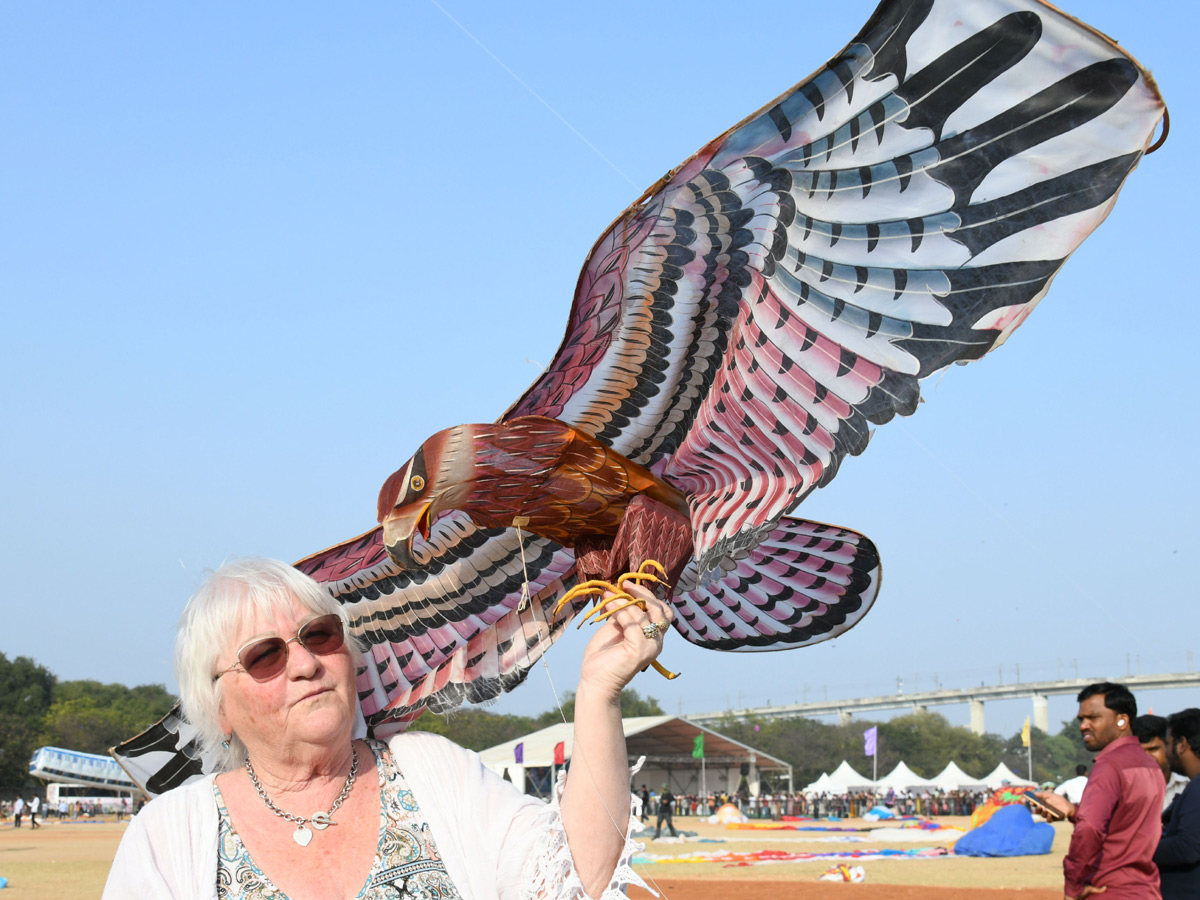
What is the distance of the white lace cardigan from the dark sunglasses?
0.95 feet

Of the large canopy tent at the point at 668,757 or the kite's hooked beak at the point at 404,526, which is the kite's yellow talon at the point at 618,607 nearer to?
the kite's hooked beak at the point at 404,526

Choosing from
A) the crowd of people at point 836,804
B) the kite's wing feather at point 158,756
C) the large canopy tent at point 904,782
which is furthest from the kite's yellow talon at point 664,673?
the large canopy tent at point 904,782

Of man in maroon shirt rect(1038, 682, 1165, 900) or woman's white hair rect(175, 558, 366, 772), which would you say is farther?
man in maroon shirt rect(1038, 682, 1165, 900)

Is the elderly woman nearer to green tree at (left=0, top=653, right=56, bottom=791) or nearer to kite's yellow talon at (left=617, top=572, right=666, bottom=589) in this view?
kite's yellow talon at (left=617, top=572, right=666, bottom=589)

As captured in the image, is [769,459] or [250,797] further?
[769,459]

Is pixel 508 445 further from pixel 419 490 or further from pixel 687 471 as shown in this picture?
pixel 687 471

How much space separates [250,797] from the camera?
2428 mm

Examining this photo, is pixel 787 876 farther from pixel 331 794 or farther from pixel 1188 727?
pixel 331 794

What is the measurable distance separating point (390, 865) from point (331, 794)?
0.22m

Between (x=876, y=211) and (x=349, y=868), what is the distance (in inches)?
77.0

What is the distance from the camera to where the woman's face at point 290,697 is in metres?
2.37

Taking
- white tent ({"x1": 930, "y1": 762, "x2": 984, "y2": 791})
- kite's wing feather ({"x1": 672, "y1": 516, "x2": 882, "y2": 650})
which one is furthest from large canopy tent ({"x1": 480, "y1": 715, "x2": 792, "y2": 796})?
kite's wing feather ({"x1": 672, "y1": 516, "x2": 882, "y2": 650})

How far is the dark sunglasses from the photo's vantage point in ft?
7.84

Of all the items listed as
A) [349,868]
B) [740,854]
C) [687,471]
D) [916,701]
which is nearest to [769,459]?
[687,471]
